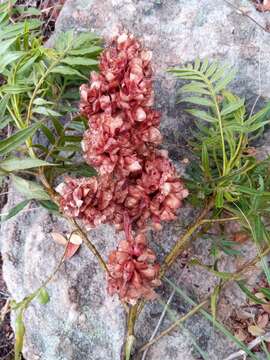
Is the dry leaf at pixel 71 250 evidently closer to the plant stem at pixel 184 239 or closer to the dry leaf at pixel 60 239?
the dry leaf at pixel 60 239

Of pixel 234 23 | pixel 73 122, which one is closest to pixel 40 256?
pixel 73 122

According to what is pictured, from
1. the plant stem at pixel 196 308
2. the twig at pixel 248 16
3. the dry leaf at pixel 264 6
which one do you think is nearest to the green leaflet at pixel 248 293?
the plant stem at pixel 196 308

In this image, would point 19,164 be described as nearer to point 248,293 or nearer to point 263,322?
point 248,293

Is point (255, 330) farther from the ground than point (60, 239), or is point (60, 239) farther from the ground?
point (60, 239)

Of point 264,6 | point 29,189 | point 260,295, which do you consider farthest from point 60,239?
point 264,6

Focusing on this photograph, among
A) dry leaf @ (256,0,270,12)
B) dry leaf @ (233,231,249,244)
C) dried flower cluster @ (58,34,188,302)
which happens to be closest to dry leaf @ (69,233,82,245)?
dried flower cluster @ (58,34,188,302)
